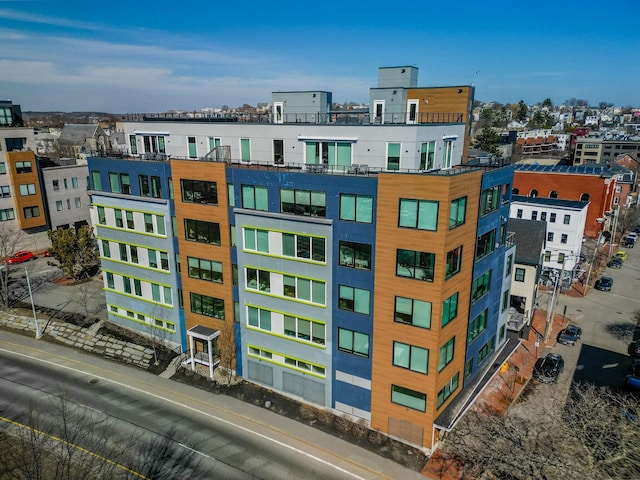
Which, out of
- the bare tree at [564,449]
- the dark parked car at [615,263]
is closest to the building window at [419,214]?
the bare tree at [564,449]

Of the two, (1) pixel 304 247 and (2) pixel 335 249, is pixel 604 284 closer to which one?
(2) pixel 335 249

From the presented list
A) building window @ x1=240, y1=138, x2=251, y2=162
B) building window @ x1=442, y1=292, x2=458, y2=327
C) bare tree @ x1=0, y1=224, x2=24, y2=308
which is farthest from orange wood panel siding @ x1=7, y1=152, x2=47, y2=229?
building window @ x1=442, y1=292, x2=458, y2=327

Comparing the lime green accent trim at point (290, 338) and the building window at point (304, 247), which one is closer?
the building window at point (304, 247)

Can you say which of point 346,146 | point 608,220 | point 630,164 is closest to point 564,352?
point 346,146

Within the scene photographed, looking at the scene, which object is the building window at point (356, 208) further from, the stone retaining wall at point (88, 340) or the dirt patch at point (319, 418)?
the stone retaining wall at point (88, 340)

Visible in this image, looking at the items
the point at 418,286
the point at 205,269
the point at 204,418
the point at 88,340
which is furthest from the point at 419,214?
the point at 88,340

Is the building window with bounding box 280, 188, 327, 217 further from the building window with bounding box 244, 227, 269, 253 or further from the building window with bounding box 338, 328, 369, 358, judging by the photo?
the building window with bounding box 338, 328, 369, 358
